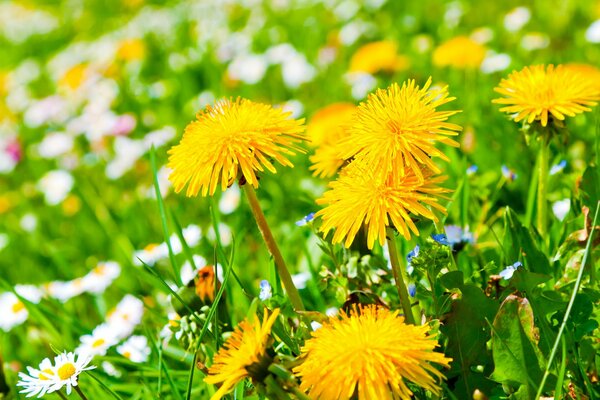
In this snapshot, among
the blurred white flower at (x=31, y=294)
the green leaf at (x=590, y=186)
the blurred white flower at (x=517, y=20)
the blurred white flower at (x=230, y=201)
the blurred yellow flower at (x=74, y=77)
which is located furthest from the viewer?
the blurred yellow flower at (x=74, y=77)

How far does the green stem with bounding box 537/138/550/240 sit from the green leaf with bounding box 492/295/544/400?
358 millimetres

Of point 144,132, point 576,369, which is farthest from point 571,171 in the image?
point 144,132

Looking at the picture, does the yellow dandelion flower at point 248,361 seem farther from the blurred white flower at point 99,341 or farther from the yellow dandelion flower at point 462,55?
the yellow dandelion flower at point 462,55

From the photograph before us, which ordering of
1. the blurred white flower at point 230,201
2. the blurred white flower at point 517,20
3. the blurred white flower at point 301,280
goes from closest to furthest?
the blurred white flower at point 301,280, the blurred white flower at point 230,201, the blurred white flower at point 517,20

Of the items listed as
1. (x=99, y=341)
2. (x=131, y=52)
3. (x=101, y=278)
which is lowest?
(x=99, y=341)

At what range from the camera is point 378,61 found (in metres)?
2.79

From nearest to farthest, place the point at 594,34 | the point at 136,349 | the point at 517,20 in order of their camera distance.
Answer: the point at 136,349
the point at 594,34
the point at 517,20

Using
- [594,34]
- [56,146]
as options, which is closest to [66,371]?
[594,34]

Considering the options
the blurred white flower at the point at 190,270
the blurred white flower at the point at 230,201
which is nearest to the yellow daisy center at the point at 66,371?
the blurred white flower at the point at 190,270

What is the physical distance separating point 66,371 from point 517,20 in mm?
2441

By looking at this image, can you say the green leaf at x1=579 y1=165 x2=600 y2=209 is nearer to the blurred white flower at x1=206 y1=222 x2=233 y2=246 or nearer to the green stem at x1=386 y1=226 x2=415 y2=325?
the green stem at x1=386 y1=226 x2=415 y2=325

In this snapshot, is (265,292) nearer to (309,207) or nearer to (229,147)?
(229,147)

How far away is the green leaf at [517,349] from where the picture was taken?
3.46 ft

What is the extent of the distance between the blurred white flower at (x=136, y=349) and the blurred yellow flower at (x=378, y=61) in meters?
1.53
